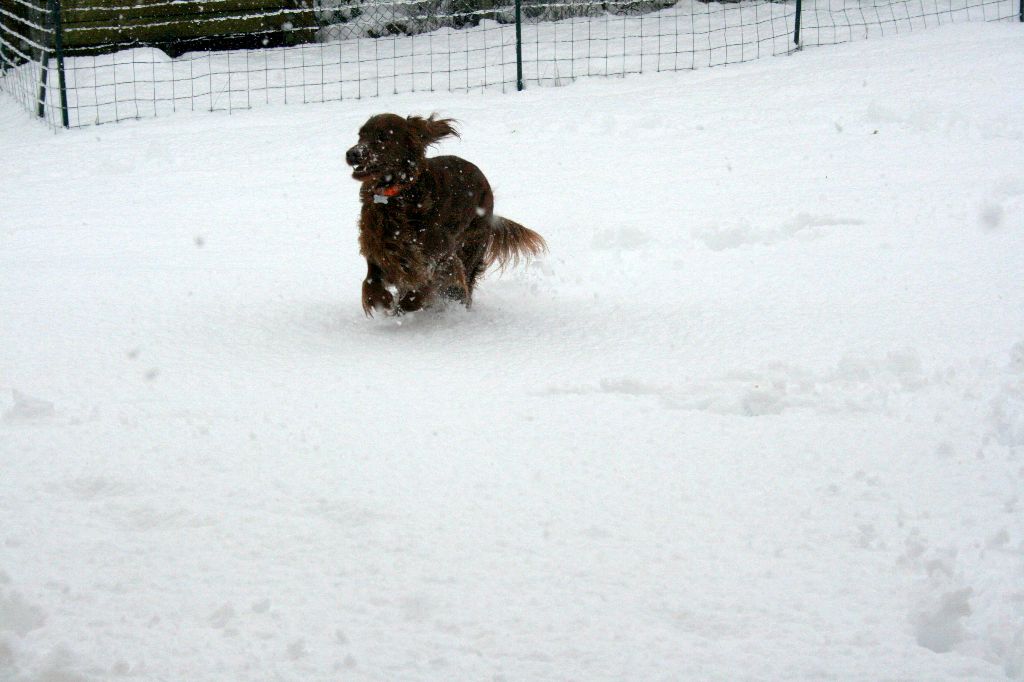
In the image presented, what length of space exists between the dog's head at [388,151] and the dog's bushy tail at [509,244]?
83 cm

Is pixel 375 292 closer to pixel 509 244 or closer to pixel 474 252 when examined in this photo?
pixel 474 252

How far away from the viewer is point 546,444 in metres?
2.89

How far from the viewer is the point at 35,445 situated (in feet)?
9.16

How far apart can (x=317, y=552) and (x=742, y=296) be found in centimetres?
286

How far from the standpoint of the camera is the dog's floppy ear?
435cm

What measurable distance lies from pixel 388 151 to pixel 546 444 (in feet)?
6.01

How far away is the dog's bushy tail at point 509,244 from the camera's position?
5.12 metres

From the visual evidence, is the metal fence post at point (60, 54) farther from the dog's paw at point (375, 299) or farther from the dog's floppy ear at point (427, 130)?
the dog's paw at point (375, 299)

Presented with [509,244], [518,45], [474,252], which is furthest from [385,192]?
[518,45]

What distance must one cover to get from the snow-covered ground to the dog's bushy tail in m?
0.15

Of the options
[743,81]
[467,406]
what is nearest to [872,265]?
[467,406]

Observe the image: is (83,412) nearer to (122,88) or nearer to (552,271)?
(552,271)

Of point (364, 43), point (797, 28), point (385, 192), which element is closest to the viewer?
point (385, 192)

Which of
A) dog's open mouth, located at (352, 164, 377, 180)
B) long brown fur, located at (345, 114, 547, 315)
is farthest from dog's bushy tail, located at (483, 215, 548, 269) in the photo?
dog's open mouth, located at (352, 164, 377, 180)
